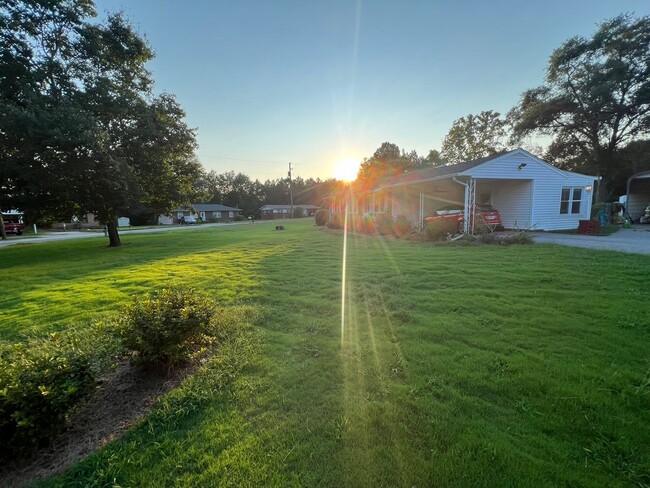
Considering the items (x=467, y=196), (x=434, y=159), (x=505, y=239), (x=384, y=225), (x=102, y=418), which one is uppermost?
(x=434, y=159)

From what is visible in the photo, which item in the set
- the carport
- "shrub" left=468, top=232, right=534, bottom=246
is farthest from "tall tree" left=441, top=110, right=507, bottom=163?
"shrub" left=468, top=232, right=534, bottom=246

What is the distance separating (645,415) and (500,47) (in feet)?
44.0

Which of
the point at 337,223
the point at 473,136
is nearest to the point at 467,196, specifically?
the point at 337,223

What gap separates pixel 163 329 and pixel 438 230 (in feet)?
37.6

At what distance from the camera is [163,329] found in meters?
2.89

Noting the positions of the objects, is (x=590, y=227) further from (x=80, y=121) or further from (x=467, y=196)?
(x=80, y=121)

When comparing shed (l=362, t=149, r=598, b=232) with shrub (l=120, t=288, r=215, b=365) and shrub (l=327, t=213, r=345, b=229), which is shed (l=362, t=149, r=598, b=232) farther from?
shrub (l=120, t=288, r=215, b=365)

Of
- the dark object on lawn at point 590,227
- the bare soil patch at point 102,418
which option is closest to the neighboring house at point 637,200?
the dark object on lawn at point 590,227

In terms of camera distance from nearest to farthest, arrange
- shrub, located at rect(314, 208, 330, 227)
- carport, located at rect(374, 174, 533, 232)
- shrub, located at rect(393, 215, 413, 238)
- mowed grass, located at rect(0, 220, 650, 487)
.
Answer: mowed grass, located at rect(0, 220, 650, 487) < carport, located at rect(374, 174, 533, 232) < shrub, located at rect(393, 215, 413, 238) < shrub, located at rect(314, 208, 330, 227)

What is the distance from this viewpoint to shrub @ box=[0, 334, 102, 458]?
1.92m

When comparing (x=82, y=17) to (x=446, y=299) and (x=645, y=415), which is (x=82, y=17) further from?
(x=645, y=415)

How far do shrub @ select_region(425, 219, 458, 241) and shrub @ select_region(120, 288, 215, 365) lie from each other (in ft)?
35.4

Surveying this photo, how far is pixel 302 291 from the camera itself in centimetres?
581

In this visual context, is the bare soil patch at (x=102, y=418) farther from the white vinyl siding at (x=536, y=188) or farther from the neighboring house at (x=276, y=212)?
the neighboring house at (x=276, y=212)
